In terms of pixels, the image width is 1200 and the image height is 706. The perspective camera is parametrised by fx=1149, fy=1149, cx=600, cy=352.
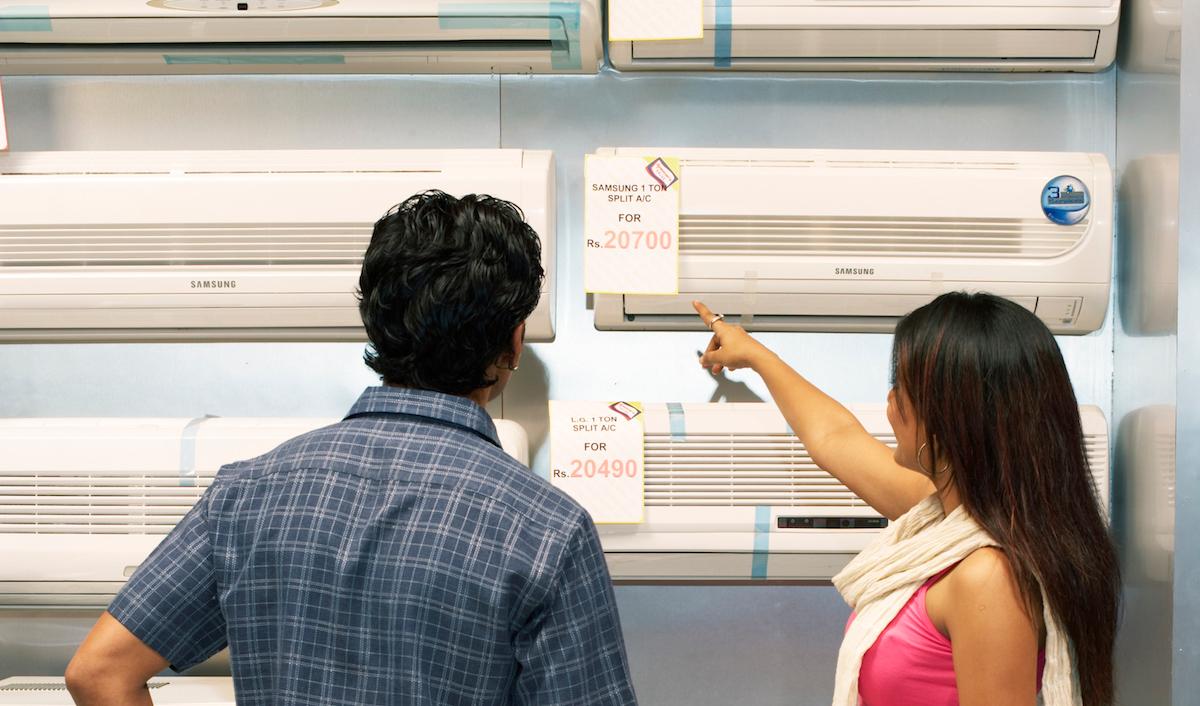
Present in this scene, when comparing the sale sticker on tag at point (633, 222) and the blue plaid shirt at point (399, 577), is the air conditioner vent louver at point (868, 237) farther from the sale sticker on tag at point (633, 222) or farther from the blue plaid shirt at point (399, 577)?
the blue plaid shirt at point (399, 577)

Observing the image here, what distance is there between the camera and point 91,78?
6.07 feet

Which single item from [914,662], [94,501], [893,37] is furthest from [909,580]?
[94,501]

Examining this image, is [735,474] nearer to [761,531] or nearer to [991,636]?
[761,531]

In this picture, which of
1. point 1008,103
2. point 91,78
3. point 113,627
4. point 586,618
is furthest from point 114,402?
point 1008,103

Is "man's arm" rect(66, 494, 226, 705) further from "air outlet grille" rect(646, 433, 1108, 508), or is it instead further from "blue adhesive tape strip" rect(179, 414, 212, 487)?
"air outlet grille" rect(646, 433, 1108, 508)

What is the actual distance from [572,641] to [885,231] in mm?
961

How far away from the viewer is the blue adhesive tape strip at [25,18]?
1652 mm

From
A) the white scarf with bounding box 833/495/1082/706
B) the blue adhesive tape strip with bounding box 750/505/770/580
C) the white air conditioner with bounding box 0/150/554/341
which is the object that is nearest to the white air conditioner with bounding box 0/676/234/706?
the white air conditioner with bounding box 0/150/554/341

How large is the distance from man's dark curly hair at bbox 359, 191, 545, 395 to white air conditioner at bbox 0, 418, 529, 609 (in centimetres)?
77

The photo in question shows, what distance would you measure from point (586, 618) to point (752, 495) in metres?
0.81

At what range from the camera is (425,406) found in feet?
3.20

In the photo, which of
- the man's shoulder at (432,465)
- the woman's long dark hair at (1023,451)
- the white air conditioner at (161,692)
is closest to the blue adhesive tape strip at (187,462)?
the white air conditioner at (161,692)

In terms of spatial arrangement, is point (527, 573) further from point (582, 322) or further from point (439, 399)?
point (582, 322)

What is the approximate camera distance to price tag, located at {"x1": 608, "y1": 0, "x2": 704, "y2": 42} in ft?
5.33
